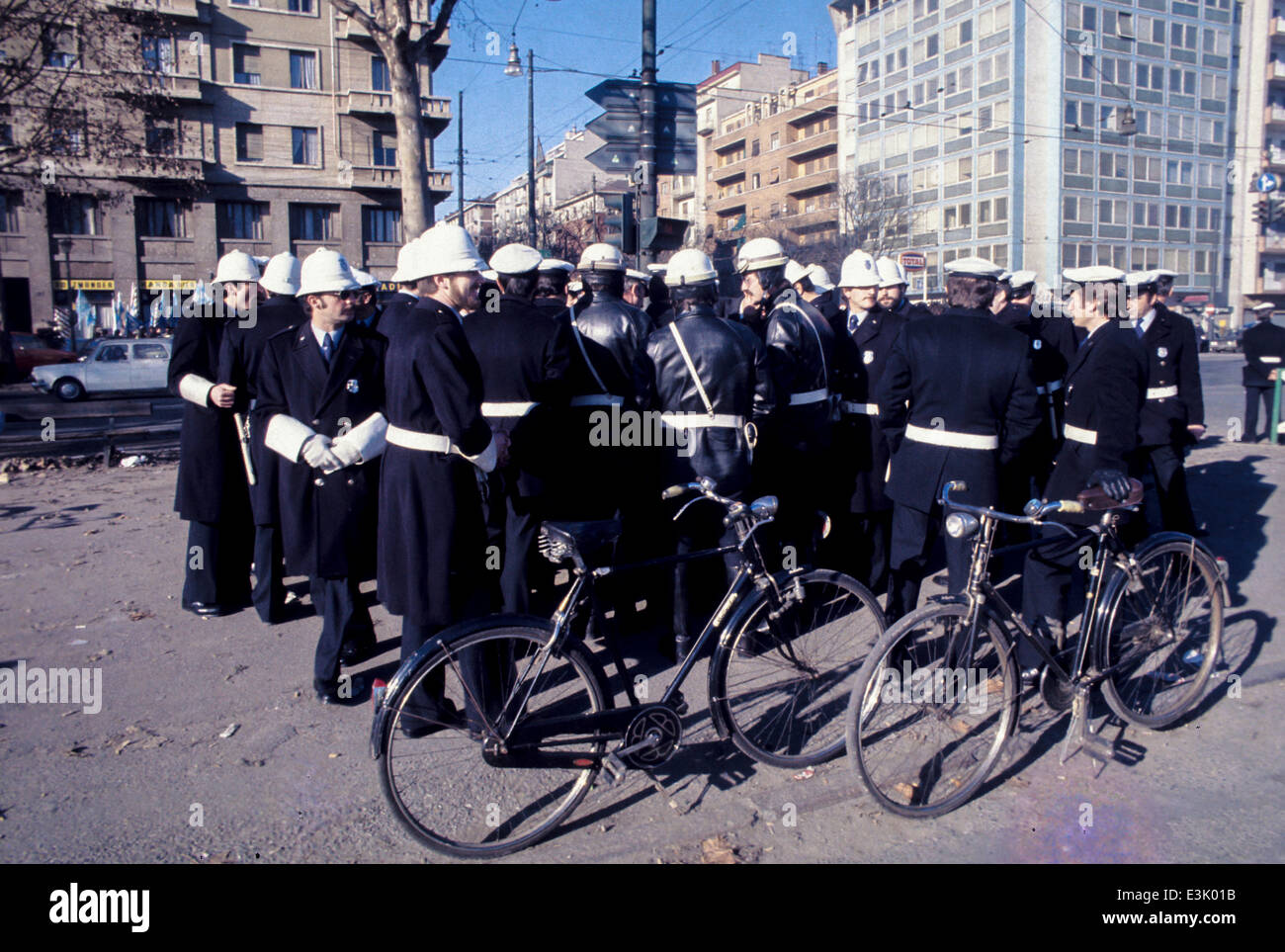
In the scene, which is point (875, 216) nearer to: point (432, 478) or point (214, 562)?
point (214, 562)

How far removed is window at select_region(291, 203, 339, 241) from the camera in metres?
43.8

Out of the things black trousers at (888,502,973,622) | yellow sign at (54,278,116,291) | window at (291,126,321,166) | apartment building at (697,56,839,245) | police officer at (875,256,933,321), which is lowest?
black trousers at (888,502,973,622)

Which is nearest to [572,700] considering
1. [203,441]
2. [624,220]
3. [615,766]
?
[615,766]

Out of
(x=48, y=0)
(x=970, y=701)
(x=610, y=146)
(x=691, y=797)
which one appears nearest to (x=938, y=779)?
(x=970, y=701)

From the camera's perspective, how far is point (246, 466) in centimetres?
606

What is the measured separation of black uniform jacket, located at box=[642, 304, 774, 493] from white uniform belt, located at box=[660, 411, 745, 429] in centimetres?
2

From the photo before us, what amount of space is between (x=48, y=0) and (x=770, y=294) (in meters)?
17.9

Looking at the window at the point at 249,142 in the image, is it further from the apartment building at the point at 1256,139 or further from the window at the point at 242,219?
the apartment building at the point at 1256,139

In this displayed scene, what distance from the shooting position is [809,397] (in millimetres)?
6012

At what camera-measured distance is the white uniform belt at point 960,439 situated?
450cm

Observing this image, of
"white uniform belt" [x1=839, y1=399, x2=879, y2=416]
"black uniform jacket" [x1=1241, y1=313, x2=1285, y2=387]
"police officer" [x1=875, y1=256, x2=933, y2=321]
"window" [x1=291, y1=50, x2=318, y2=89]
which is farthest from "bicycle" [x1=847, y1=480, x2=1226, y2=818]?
"window" [x1=291, y1=50, x2=318, y2=89]

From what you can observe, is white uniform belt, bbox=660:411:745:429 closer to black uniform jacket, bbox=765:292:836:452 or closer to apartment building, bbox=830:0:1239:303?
black uniform jacket, bbox=765:292:836:452
